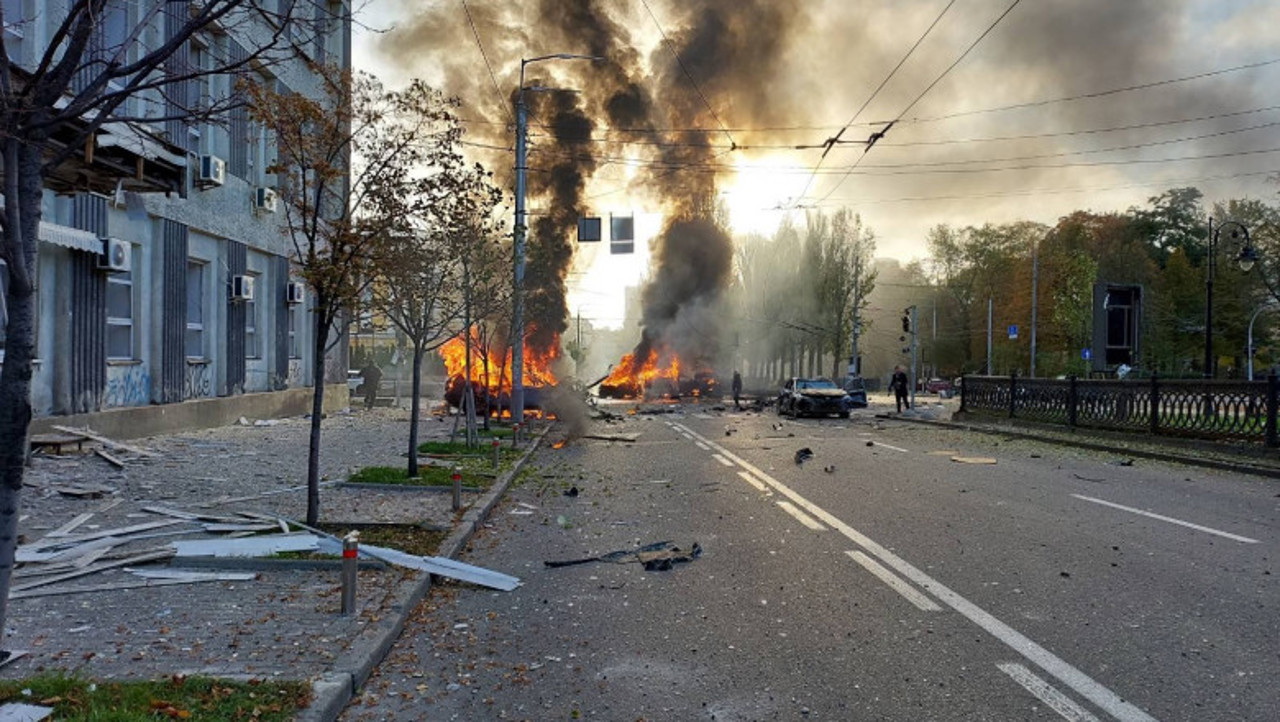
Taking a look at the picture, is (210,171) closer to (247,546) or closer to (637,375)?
(247,546)

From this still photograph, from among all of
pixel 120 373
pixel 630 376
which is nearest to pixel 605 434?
pixel 120 373

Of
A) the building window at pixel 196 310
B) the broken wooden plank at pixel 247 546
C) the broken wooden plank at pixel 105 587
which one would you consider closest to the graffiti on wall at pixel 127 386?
the building window at pixel 196 310

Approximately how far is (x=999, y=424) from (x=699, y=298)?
73.8ft

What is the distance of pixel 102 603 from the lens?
17.5ft

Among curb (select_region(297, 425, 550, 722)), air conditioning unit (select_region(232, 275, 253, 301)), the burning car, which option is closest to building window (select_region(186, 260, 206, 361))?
air conditioning unit (select_region(232, 275, 253, 301))

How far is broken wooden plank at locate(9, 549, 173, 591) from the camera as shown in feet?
18.3

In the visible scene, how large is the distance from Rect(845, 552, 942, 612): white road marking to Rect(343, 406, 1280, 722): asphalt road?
0.03 meters

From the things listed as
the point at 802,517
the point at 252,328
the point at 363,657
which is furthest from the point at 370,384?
the point at 363,657

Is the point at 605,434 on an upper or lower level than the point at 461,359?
lower

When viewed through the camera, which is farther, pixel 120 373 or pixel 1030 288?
pixel 1030 288

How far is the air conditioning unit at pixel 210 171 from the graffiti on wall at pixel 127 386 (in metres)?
4.23

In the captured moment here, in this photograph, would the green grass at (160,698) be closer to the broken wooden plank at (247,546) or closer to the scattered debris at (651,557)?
the broken wooden plank at (247,546)

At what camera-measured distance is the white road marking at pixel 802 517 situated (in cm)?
845

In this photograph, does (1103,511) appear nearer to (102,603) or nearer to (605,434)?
(102,603)
